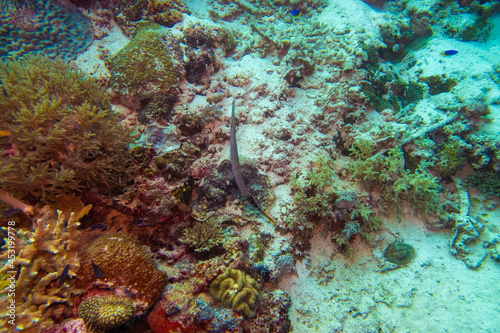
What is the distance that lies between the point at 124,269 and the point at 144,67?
13.9 ft

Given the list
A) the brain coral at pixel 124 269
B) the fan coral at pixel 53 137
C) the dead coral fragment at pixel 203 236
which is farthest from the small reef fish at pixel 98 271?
the fan coral at pixel 53 137

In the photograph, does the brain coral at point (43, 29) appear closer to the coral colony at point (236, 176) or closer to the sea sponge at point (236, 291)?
the coral colony at point (236, 176)

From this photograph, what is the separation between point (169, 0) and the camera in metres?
5.98

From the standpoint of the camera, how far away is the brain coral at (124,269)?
2521 mm

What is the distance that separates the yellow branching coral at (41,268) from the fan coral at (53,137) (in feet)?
1.72

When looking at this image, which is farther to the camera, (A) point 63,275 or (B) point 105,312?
(A) point 63,275

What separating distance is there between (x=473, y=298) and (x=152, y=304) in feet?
16.6

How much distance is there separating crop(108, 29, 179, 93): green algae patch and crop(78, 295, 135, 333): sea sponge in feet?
13.2

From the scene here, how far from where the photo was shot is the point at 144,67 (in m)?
4.75

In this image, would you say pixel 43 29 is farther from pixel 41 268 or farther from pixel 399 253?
pixel 399 253

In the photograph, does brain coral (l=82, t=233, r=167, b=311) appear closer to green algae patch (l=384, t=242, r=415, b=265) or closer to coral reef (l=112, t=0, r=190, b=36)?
green algae patch (l=384, t=242, r=415, b=265)

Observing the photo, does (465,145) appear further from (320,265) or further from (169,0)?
(169,0)

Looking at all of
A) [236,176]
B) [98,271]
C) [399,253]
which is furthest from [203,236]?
[399,253]

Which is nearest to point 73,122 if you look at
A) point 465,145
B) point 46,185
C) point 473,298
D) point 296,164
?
point 46,185
